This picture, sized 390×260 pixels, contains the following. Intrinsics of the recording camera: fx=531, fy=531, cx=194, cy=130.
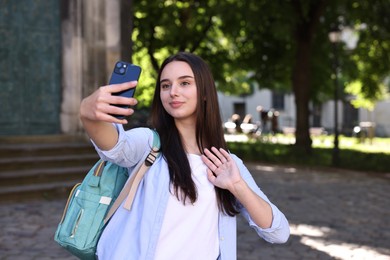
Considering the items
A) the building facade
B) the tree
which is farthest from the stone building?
the building facade

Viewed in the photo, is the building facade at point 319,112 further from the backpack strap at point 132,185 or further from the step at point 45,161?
the backpack strap at point 132,185

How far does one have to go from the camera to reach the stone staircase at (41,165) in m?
8.92

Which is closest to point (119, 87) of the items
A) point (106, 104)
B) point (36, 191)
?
point (106, 104)

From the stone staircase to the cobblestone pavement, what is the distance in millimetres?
286

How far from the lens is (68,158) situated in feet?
32.8

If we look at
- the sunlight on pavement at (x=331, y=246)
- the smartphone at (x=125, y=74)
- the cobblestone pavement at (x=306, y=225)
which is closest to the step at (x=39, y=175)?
the cobblestone pavement at (x=306, y=225)

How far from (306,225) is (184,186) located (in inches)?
229

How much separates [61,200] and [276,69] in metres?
15.3

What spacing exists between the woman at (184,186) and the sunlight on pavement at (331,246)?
4.06 metres

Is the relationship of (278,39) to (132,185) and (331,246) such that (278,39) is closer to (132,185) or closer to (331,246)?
(331,246)

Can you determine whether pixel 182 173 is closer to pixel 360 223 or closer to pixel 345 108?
pixel 360 223

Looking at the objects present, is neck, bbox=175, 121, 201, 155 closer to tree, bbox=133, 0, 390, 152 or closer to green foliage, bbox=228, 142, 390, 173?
green foliage, bbox=228, 142, 390, 173

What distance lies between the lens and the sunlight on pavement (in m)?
6.00

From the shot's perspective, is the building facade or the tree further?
the building facade
